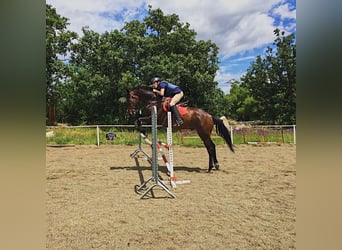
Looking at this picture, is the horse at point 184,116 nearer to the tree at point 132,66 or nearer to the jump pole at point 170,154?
the jump pole at point 170,154

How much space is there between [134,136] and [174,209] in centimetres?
477

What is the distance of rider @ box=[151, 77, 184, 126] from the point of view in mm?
3420

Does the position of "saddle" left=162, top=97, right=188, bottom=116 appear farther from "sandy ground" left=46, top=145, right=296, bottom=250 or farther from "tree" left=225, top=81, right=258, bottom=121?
"tree" left=225, top=81, right=258, bottom=121

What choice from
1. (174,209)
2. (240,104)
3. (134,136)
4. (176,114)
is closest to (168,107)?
(176,114)

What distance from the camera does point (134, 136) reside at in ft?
22.1

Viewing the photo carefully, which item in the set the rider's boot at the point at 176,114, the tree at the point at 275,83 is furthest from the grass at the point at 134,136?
the rider's boot at the point at 176,114

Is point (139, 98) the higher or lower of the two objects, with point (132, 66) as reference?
lower

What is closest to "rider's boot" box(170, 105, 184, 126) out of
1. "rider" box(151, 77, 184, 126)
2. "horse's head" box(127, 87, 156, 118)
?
"rider" box(151, 77, 184, 126)

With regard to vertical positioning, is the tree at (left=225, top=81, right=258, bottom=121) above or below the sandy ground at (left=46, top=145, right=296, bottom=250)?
above

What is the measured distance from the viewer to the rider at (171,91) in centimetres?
342

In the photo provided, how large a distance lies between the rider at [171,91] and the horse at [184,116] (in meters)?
0.10

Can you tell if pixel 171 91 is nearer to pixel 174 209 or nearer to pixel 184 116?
pixel 184 116
